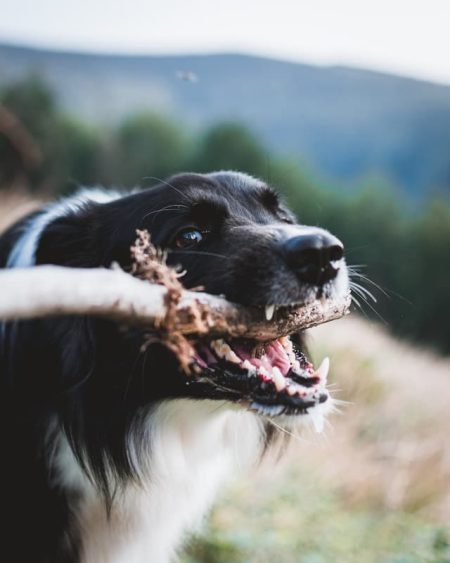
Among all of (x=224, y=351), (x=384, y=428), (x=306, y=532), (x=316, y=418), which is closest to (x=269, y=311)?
(x=224, y=351)

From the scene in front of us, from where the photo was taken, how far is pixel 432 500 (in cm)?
506

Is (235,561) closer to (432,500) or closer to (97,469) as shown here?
(97,469)

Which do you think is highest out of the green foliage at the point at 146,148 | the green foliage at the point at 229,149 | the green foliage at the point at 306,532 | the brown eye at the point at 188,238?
the brown eye at the point at 188,238

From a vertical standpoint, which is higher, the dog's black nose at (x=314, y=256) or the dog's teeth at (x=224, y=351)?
the dog's black nose at (x=314, y=256)

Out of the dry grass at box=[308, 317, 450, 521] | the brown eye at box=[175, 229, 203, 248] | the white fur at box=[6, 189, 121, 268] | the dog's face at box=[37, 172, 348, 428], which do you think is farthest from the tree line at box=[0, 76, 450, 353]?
the brown eye at box=[175, 229, 203, 248]

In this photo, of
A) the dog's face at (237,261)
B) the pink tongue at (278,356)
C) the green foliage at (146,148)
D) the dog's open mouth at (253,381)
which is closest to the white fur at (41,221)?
the dog's face at (237,261)

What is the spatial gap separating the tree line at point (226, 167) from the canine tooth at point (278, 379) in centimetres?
2480

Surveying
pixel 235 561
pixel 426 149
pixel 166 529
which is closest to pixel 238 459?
pixel 166 529

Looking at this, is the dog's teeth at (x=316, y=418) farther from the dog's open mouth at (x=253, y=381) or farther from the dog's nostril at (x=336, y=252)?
the dog's nostril at (x=336, y=252)

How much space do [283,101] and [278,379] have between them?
43528 millimetres

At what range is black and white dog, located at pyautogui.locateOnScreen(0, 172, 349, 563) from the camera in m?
2.30

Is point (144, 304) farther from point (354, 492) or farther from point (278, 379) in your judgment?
point (354, 492)

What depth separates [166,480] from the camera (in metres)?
2.85

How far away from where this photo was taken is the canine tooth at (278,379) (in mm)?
2289
